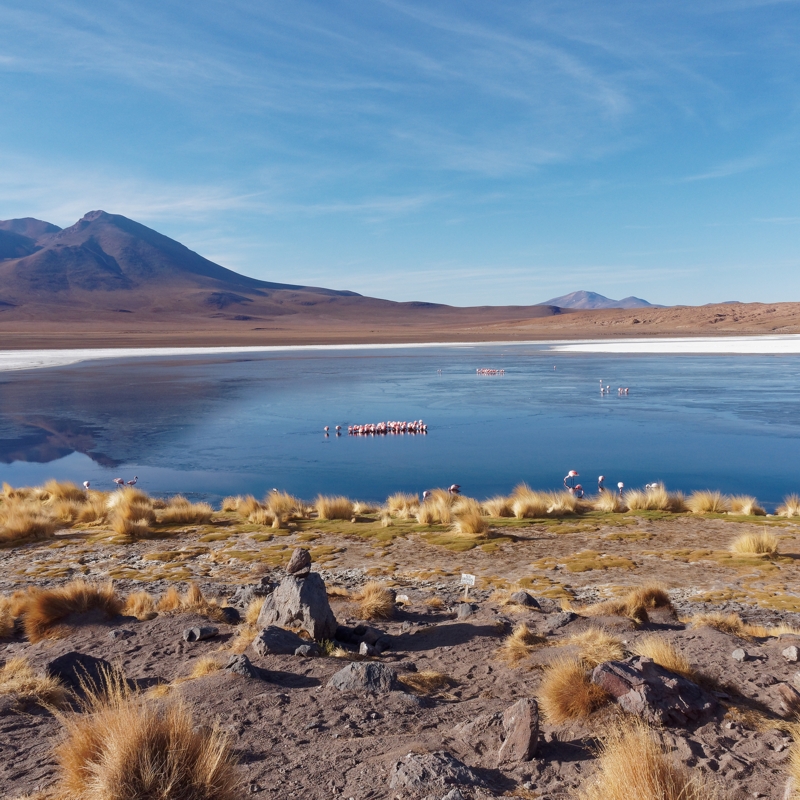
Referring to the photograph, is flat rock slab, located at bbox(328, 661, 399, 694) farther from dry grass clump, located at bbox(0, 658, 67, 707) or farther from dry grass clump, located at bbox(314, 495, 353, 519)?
dry grass clump, located at bbox(314, 495, 353, 519)

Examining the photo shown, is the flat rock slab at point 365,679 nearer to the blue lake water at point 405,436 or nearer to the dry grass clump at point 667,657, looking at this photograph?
the dry grass clump at point 667,657

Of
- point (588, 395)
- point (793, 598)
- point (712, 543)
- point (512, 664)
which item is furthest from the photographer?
point (588, 395)

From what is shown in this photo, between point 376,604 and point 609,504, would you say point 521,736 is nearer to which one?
point 376,604

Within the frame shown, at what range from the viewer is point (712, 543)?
9.33 meters

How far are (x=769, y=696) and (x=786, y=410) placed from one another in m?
20.6

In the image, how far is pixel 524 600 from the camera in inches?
273

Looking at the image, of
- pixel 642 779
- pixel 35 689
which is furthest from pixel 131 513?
pixel 642 779

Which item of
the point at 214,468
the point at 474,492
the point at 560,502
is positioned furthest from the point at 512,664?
the point at 214,468

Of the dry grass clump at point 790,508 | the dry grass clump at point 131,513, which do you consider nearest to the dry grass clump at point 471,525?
the dry grass clump at point 131,513

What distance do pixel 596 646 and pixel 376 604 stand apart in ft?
7.36

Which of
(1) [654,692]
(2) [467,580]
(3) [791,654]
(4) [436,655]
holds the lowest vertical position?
(2) [467,580]

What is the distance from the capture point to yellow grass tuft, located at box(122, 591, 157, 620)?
6785mm

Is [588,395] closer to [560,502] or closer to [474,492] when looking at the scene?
[474,492]

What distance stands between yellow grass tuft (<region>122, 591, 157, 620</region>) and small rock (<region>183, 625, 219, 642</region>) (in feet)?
2.91
